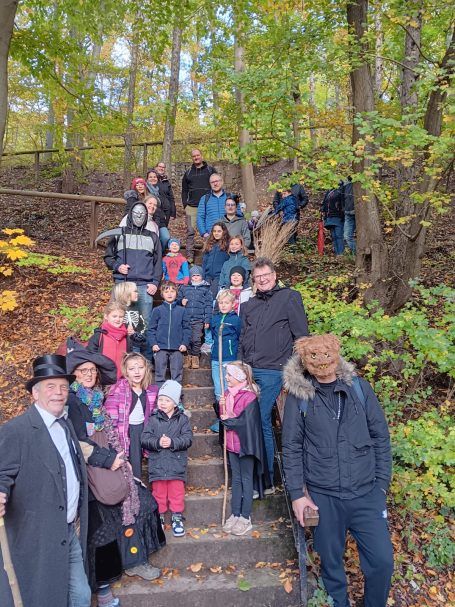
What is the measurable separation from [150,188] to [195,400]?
161 inches

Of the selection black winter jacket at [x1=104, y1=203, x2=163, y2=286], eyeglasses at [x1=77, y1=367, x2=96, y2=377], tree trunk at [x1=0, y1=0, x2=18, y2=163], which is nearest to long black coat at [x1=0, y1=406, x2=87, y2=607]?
eyeglasses at [x1=77, y1=367, x2=96, y2=377]

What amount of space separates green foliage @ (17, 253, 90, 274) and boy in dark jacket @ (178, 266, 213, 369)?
290 centimetres

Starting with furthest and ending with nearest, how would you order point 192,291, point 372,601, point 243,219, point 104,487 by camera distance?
point 243,219, point 192,291, point 104,487, point 372,601

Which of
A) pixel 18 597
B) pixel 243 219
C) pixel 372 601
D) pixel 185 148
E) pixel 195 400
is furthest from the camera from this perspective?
pixel 185 148

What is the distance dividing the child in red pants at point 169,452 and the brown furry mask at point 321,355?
4.55ft

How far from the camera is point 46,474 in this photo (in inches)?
109

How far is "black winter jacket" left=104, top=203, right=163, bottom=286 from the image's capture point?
601 cm

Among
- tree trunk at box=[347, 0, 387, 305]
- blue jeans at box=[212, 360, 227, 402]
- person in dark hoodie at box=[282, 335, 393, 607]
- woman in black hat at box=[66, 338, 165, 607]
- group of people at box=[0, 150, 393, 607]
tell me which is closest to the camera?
group of people at box=[0, 150, 393, 607]

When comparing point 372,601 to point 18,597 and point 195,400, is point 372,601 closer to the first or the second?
point 18,597

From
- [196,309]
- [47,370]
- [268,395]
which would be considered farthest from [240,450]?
[196,309]

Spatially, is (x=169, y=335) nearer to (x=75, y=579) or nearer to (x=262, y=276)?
(x=262, y=276)

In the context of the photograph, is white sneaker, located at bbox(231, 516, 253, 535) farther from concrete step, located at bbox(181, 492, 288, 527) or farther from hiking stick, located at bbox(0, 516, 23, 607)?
hiking stick, located at bbox(0, 516, 23, 607)

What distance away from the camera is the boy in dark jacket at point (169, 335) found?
521 cm

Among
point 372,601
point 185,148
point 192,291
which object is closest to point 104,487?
point 372,601
